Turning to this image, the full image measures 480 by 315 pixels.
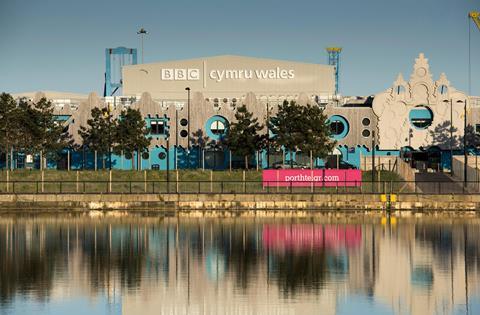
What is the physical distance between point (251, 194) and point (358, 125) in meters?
43.0

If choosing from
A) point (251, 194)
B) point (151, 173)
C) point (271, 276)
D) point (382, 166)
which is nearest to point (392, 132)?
point (382, 166)

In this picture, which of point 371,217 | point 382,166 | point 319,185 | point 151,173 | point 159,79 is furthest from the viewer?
point 159,79

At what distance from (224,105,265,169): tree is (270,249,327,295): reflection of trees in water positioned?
56.6 m

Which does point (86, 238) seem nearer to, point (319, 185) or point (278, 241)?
point (278, 241)

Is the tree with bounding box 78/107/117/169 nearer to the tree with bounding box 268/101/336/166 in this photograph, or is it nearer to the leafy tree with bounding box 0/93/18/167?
the leafy tree with bounding box 0/93/18/167

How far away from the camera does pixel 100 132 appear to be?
109312mm

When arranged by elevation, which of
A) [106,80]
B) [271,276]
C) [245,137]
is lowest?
[271,276]

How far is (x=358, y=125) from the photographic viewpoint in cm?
11694

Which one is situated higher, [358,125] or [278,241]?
[358,125]

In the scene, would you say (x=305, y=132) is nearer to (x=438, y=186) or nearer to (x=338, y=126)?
(x=338, y=126)

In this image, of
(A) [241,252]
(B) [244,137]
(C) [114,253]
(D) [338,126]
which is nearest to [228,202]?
(A) [241,252]

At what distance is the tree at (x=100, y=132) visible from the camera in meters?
108

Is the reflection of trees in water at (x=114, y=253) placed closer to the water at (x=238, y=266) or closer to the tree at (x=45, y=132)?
the water at (x=238, y=266)

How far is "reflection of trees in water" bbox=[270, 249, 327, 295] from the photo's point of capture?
130 ft
